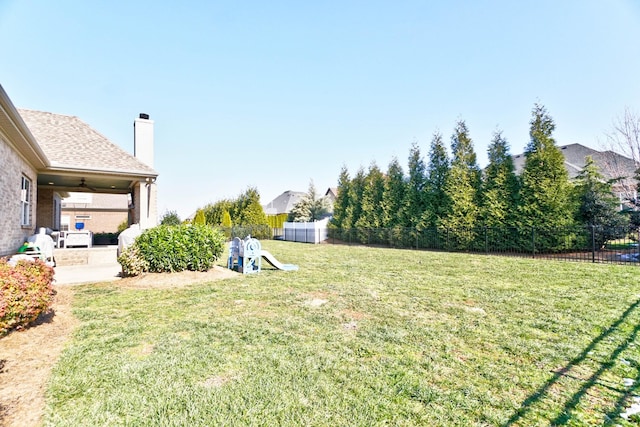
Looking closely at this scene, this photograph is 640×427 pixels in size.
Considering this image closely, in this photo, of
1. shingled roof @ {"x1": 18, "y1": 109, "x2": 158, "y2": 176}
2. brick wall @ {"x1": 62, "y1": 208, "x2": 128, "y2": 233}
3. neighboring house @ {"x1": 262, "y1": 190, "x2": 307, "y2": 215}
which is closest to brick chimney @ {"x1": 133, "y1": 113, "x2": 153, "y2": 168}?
shingled roof @ {"x1": 18, "y1": 109, "x2": 158, "y2": 176}

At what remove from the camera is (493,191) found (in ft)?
44.7

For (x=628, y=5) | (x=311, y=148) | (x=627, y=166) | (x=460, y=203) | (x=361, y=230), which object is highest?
(x=628, y=5)

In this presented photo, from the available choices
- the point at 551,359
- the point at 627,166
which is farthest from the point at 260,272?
the point at 627,166

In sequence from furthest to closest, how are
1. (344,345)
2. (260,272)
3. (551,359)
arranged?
(260,272) → (344,345) → (551,359)

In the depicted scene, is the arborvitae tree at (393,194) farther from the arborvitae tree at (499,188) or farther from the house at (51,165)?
the house at (51,165)

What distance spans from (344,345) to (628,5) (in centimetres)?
1277

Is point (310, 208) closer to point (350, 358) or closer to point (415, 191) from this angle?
point (415, 191)

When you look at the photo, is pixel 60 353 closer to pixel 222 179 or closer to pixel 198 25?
pixel 198 25

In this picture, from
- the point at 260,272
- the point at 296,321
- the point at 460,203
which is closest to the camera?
the point at 296,321

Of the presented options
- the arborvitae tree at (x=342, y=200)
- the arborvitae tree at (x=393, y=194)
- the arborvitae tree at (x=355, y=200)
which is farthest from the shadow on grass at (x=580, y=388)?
the arborvitae tree at (x=342, y=200)

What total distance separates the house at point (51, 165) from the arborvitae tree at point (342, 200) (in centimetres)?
1356

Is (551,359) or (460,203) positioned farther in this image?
(460,203)

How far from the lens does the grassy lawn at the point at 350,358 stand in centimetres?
220

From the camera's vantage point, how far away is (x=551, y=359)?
304 centimetres
